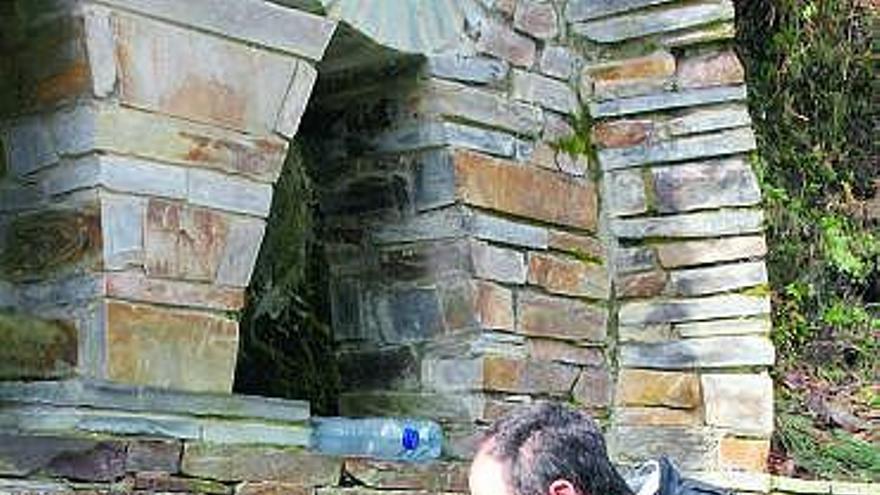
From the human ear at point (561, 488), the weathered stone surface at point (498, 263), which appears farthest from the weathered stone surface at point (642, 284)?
the human ear at point (561, 488)

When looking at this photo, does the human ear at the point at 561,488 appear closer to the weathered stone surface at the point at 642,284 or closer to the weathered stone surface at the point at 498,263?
the weathered stone surface at the point at 498,263

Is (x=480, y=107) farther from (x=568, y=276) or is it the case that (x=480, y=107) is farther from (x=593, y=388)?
(x=593, y=388)

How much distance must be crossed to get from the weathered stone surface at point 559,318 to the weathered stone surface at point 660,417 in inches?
10.1

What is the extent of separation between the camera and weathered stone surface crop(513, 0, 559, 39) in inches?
189

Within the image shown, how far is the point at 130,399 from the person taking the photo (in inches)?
140

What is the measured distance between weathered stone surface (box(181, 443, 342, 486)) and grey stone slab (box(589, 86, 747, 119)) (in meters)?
1.62

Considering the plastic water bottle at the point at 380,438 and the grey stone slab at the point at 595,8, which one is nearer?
the plastic water bottle at the point at 380,438

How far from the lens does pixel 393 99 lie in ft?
15.0

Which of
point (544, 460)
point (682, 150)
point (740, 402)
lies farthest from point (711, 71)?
point (544, 460)

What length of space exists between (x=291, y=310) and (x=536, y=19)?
124cm

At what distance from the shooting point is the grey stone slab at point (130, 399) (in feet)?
11.5

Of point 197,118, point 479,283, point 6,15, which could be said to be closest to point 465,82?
point 479,283

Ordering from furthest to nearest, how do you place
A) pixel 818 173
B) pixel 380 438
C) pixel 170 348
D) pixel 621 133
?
pixel 818 173
pixel 621 133
pixel 380 438
pixel 170 348

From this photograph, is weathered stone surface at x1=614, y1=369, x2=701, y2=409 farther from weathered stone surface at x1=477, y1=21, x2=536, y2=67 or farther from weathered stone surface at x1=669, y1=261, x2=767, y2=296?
weathered stone surface at x1=477, y1=21, x2=536, y2=67
